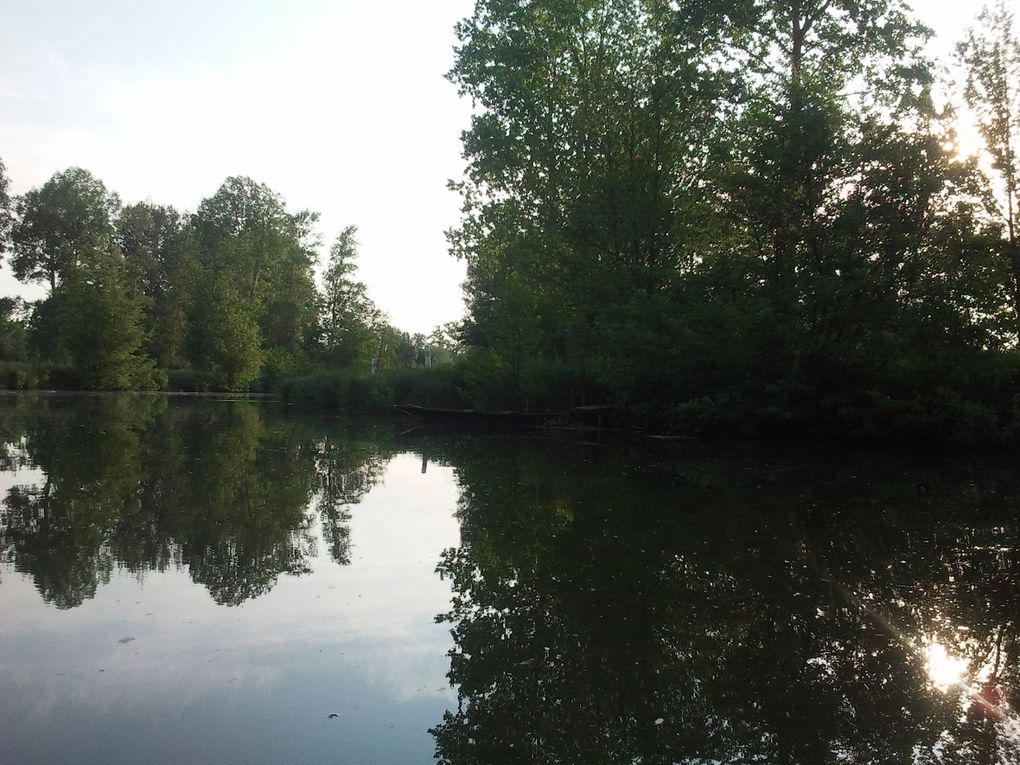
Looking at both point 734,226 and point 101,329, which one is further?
point 101,329

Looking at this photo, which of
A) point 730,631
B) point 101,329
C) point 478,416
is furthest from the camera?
point 101,329

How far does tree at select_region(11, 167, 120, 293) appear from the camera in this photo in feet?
209

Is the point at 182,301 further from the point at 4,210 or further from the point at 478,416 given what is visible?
the point at 478,416

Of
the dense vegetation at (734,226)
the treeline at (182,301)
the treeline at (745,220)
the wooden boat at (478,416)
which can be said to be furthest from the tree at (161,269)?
the treeline at (745,220)

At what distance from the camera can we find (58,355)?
5575cm

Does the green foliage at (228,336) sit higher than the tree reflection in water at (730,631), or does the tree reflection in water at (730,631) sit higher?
the green foliage at (228,336)

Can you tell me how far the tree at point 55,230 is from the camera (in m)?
63.7

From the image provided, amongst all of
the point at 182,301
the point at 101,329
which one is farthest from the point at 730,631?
the point at 182,301

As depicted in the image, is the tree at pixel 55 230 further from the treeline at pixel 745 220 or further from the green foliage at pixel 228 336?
the treeline at pixel 745 220

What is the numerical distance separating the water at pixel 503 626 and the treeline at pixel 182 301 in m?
44.6

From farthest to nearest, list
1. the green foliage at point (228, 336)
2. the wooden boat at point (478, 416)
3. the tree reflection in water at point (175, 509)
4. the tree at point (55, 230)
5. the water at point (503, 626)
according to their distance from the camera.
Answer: the tree at point (55, 230) < the green foliage at point (228, 336) < the wooden boat at point (478, 416) < the tree reflection in water at point (175, 509) < the water at point (503, 626)

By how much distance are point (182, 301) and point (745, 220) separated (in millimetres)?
59464

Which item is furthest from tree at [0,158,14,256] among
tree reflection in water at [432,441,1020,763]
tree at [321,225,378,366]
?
tree reflection in water at [432,441,1020,763]

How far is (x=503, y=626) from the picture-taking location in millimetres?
4477
